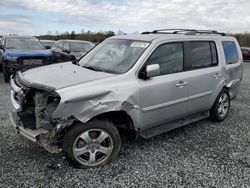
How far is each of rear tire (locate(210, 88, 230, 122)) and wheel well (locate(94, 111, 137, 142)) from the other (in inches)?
88.9

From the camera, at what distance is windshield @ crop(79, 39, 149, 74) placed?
3795mm

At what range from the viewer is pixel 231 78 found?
5.41 meters

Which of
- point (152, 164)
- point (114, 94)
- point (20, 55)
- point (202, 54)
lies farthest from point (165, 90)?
point (20, 55)

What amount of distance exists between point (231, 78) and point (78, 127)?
3645 mm

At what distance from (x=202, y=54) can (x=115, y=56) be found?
1.66m

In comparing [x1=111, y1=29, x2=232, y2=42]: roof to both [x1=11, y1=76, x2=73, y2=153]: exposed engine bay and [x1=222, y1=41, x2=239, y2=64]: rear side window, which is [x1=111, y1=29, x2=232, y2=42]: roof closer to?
[x1=222, y1=41, x2=239, y2=64]: rear side window

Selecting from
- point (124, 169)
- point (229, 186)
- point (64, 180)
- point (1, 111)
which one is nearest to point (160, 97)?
point (124, 169)

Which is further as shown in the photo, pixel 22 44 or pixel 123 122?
pixel 22 44

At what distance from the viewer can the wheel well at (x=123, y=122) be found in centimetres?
355

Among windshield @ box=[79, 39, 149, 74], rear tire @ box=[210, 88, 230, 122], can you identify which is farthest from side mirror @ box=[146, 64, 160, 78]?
rear tire @ box=[210, 88, 230, 122]

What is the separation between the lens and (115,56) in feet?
13.5

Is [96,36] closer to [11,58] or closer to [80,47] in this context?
[80,47]

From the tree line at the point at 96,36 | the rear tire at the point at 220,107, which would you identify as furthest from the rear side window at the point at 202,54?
the tree line at the point at 96,36

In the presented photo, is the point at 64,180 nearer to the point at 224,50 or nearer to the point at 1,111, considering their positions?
the point at 1,111
